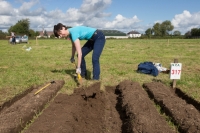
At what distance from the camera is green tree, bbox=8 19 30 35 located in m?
73.4

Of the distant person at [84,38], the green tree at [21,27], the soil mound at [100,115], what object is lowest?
the soil mound at [100,115]

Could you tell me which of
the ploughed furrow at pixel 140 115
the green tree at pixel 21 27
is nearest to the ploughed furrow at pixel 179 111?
the ploughed furrow at pixel 140 115

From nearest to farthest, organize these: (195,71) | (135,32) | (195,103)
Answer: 1. (195,103)
2. (195,71)
3. (135,32)

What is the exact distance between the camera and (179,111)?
3.93m

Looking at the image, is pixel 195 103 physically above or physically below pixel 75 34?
below

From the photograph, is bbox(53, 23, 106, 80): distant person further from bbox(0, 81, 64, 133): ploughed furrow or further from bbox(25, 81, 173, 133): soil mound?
bbox(0, 81, 64, 133): ploughed furrow

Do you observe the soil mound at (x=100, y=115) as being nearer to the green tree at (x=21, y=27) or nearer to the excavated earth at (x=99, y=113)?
the excavated earth at (x=99, y=113)

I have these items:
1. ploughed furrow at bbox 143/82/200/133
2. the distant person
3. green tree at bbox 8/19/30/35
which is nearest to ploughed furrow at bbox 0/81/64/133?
the distant person

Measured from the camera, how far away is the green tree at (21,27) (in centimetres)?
7341

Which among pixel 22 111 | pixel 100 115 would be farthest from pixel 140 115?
pixel 22 111

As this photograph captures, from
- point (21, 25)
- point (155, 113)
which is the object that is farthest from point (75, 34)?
point (21, 25)

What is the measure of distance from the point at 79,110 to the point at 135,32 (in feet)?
539

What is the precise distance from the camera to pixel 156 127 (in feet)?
10.8

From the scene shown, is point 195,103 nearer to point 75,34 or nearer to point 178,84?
point 178,84
